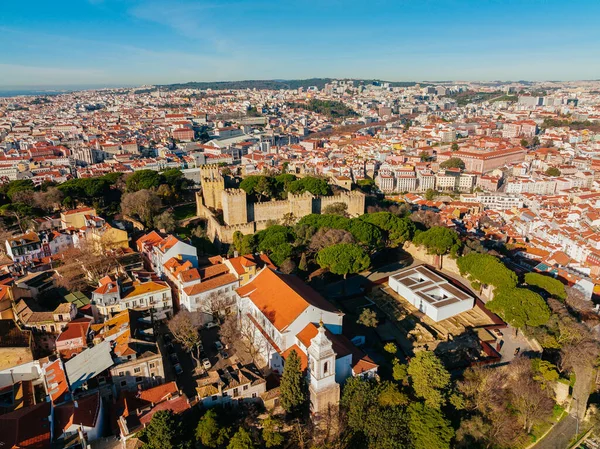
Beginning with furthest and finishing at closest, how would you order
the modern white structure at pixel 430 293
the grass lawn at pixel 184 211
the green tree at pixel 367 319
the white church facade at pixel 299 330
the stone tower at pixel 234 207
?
the grass lawn at pixel 184 211, the stone tower at pixel 234 207, the modern white structure at pixel 430 293, the green tree at pixel 367 319, the white church facade at pixel 299 330

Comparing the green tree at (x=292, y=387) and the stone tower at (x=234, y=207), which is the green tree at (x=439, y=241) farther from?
the green tree at (x=292, y=387)

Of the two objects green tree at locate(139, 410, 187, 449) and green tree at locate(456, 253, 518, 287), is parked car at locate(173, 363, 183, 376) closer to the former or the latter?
green tree at locate(139, 410, 187, 449)

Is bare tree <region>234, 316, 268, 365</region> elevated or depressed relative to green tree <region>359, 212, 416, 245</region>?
depressed

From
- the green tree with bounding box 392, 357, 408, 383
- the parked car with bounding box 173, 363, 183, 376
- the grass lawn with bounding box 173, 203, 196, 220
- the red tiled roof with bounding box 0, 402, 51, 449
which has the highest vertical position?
the red tiled roof with bounding box 0, 402, 51, 449

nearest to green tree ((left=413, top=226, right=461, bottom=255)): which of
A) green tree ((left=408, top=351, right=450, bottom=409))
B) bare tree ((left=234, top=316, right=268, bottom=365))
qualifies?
green tree ((left=408, top=351, right=450, bottom=409))

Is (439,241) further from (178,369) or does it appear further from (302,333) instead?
(178,369)

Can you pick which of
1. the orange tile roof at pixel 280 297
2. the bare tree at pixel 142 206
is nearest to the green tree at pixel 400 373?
the orange tile roof at pixel 280 297
